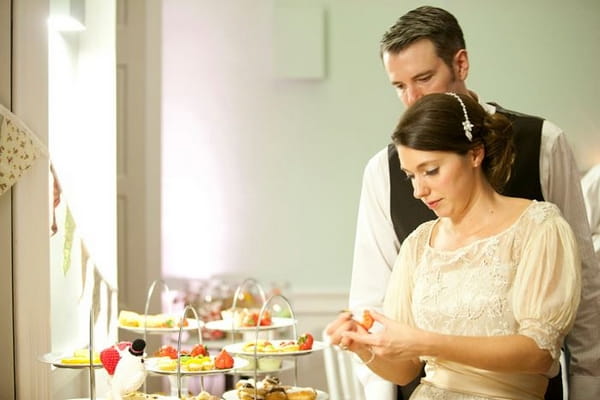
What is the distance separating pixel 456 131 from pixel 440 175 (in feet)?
0.35

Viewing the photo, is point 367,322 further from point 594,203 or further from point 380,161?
point 594,203

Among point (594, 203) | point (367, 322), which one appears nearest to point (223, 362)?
point (367, 322)

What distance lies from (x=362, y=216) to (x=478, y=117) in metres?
0.70

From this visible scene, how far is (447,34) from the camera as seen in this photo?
2.49 m

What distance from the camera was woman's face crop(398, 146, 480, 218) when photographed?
6.67ft

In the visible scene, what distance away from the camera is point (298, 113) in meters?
6.60

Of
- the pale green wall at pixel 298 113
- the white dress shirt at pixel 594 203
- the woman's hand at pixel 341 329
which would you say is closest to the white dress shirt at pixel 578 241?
the woman's hand at pixel 341 329

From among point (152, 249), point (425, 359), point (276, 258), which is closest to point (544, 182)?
point (425, 359)

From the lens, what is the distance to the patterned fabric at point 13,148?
3.29 meters

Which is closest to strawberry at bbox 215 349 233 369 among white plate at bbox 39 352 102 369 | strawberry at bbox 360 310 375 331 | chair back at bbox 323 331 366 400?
white plate at bbox 39 352 102 369

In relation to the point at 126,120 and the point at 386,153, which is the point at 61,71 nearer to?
the point at 126,120

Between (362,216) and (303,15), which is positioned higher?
(303,15)

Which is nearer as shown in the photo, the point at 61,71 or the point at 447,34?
the point at 447,34

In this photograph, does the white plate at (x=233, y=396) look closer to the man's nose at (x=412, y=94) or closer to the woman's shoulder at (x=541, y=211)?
the man's nose at (x=412, y=94)
